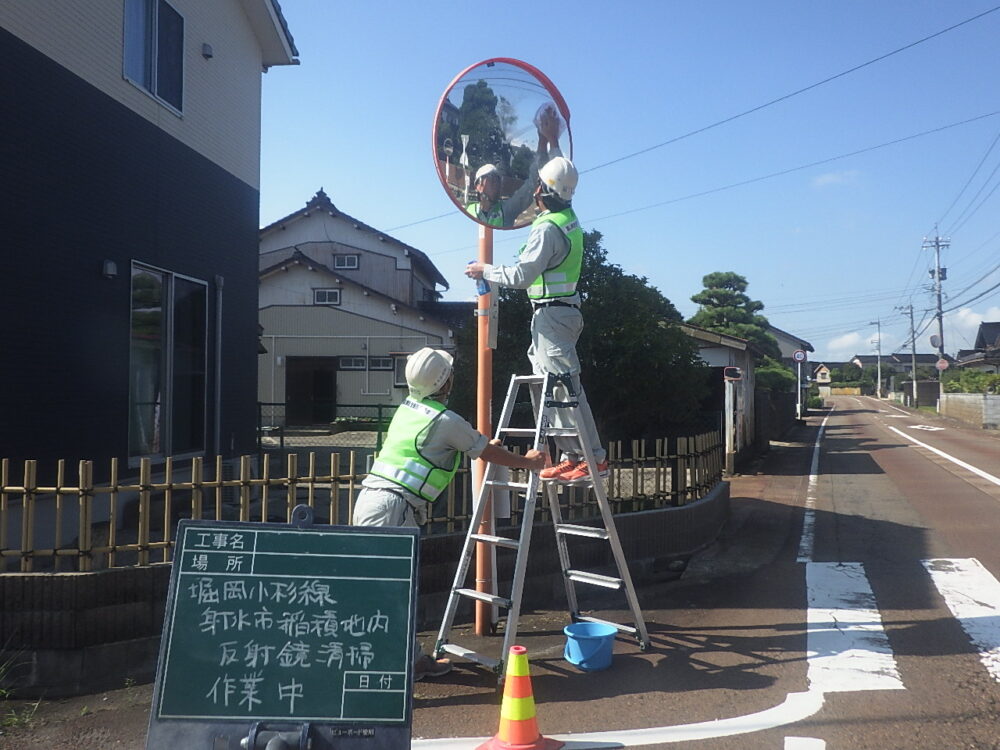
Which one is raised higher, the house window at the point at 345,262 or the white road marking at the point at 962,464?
the house window at the point at 345,262

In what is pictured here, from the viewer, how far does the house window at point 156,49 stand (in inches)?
344

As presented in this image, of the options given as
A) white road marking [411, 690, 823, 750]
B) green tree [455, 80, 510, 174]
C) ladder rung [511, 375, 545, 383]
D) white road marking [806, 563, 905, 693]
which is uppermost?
green tree [455, 80, 510, 174]

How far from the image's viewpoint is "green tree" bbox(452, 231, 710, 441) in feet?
45.4

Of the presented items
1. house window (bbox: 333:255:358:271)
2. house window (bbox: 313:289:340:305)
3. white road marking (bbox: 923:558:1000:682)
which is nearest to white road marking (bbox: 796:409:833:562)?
white road marking (bbox: 923:558:1000:682)

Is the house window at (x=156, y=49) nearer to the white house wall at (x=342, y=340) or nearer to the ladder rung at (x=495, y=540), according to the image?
the ladder rung at (x=495, y=540)

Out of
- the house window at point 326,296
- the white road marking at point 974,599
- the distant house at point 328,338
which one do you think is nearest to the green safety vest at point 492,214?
the white road marking at point 974,599

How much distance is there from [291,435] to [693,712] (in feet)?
63.6

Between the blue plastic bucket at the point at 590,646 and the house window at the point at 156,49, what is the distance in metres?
7.17

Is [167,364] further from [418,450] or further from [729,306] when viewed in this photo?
[729,306]

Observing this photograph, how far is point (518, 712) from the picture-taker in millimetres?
3883

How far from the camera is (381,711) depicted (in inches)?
127

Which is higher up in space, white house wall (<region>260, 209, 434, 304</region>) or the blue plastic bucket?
white house wall (<region>260, 209, 434, 304</region>)

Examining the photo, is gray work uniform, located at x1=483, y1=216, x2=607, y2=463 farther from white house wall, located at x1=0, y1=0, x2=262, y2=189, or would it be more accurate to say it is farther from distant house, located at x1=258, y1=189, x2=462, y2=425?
distant house, located at x1=258, y1=189, x2=462, y2=425

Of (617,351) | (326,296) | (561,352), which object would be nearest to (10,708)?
(561,352)
